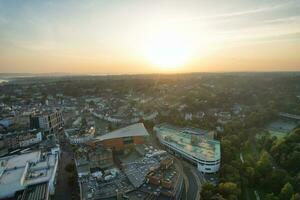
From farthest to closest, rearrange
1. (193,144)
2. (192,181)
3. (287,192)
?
(193,144), (192,181), (287,192)

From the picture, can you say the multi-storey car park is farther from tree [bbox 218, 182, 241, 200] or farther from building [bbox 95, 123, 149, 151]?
tree [bbox 218, 182, 241, 200]

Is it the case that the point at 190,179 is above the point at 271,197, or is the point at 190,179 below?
below

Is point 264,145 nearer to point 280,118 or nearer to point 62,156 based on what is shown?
point 280,118

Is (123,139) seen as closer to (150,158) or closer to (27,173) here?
(150,158)

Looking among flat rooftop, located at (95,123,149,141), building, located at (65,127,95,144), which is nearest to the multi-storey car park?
flat rooftop, located at (95,123,149,141)

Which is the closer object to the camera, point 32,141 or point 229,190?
point 229,190

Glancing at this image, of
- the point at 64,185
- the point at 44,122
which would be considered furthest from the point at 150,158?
the point at 44,122
